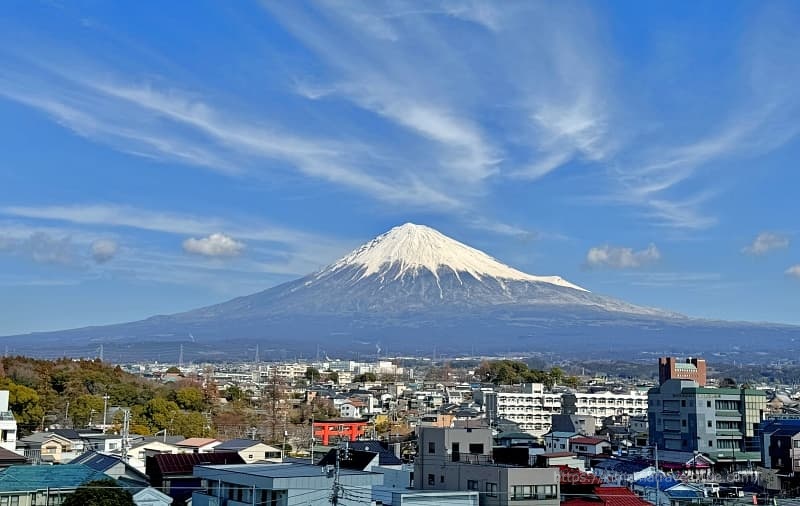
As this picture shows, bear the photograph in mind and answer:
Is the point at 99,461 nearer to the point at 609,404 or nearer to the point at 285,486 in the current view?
the point at 285,486

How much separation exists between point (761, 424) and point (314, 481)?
80.1 ft

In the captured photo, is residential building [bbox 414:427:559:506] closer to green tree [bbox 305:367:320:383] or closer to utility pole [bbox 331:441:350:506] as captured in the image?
utility pole [bbox 331:441:350:506]

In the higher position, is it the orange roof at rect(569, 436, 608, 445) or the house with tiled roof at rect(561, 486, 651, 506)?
the house with tiled roof at rect(561, 486, 651, 506)

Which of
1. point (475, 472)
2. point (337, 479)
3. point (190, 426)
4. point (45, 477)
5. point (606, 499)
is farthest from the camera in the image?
point (190, 426)

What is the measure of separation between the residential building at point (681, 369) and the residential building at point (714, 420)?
11.0 metres

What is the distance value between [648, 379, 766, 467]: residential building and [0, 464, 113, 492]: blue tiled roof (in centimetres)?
2507

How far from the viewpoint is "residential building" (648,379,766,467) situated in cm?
3578

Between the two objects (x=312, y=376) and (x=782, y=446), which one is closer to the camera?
(x=782, y=446)

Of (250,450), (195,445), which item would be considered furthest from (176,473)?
(195,445)

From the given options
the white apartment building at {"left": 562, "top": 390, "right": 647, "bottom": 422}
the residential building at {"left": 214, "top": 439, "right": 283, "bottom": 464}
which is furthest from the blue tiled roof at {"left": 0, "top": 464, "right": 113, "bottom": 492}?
the white apartment building at {"left": 562, "top": 390, "right": 647, "bottom": 422}

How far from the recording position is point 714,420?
35.9 metres

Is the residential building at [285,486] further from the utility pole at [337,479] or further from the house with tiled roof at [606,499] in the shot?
the house with tiled roof at [606,499]

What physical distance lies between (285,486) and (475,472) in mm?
3933

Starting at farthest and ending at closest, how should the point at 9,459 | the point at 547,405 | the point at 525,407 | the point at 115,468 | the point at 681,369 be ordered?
the point at 547,405, the point at 525,407, the point at 681,369, the point at 9,459, the point at 115,468
